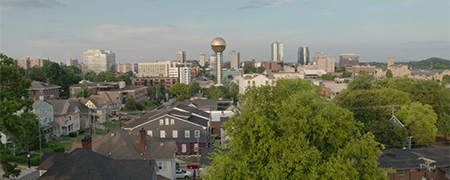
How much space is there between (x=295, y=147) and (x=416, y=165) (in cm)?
1545

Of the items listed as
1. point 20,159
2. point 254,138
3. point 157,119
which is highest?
point 254,138

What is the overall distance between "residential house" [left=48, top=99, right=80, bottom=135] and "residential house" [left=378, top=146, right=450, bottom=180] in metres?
38.4

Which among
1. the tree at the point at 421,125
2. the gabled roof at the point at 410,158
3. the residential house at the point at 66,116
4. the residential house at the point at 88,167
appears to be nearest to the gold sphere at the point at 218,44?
the residential house at the point at 66,116

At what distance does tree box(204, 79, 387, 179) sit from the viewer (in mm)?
13438

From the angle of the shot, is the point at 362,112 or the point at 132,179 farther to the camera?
the point at 362,112

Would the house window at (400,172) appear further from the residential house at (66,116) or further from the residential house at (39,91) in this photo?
the residential house at (39,91)

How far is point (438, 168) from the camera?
24.7 metres

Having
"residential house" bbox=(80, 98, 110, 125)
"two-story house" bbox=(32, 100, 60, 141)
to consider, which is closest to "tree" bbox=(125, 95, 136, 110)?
"residential house" bbox=(80, 98, 110, 125)

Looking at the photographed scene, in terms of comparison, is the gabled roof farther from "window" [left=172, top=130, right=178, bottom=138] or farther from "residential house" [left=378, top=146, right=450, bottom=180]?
"window" [left=172, top=130, right=178, bottom=138]

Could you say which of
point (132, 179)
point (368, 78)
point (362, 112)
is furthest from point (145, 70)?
point (132, 179)

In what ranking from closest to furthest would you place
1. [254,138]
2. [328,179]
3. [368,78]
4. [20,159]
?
1. [328,179]
2. [254,138]
3. [20,159]
4. [368,78]

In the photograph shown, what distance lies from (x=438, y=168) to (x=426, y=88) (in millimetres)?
29469

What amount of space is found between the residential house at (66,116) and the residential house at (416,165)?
1514 inches

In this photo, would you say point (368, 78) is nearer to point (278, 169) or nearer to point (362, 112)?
point (362, 112)
